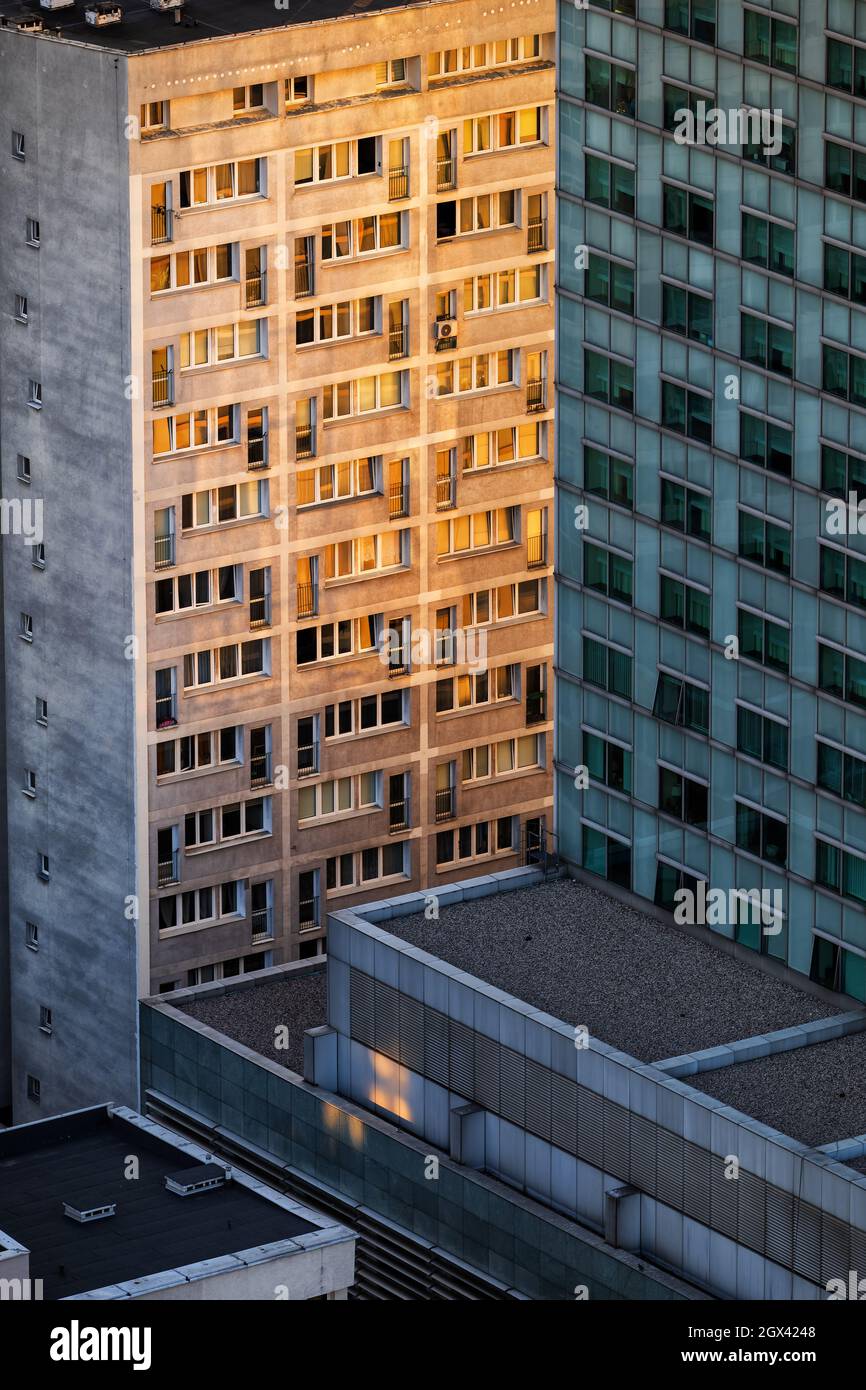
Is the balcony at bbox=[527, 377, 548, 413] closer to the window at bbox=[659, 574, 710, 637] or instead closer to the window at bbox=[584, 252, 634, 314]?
the window at bbox=[584, 252, 634, 314]

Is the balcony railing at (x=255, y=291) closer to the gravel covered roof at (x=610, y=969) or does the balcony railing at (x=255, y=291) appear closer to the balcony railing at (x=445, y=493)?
the balcony railing at (x=445, y=493)

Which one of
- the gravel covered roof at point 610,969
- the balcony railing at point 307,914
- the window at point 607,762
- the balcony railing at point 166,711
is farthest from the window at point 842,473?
the balcony railing at point 307,914

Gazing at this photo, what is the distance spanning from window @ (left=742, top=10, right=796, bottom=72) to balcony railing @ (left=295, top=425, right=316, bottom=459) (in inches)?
1100

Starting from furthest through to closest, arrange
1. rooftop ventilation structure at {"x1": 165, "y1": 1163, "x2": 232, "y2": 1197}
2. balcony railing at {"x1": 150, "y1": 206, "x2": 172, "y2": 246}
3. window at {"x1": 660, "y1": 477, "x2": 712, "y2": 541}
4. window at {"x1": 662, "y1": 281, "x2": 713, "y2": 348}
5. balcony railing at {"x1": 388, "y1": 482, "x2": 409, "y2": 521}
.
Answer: balcony railing at {"x1": 388, "y1": 482, "x2": 409, "y2": 521}
balcony railing at {"x1": 150, "y1": 206, "x2": 172, "y2": 246}
window at {"x1": 660, "y1": 477, "x2": 712, "y2": 541}
rooftop ventilation structure at {"x1": 165, "y1": 1163, "x2": 232, "y2": 1197}
window at {"x1": 662, "y1": 281, "x2": 713, "y2": 348}

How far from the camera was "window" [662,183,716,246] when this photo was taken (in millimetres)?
123250

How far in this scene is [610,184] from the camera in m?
127

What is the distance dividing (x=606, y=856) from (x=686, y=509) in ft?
41.1

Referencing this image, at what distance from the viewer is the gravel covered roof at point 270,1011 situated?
13725 cm

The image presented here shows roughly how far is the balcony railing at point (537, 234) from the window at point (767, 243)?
25702mm

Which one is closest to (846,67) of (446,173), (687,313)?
(687,313)

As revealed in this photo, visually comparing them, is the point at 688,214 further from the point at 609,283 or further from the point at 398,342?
the point at 398,342

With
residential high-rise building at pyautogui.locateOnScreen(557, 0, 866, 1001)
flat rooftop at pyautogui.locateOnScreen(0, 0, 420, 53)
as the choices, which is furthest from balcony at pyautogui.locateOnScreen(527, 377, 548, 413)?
residential high-rise building at pyautogui.locateOnScreen(557, 0, 866, 1001)

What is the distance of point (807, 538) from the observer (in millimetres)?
121312

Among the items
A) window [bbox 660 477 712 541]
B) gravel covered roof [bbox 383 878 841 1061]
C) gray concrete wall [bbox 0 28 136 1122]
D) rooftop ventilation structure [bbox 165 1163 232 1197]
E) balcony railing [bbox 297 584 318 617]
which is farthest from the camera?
balcony railing [bbox 297 584 318 617]
